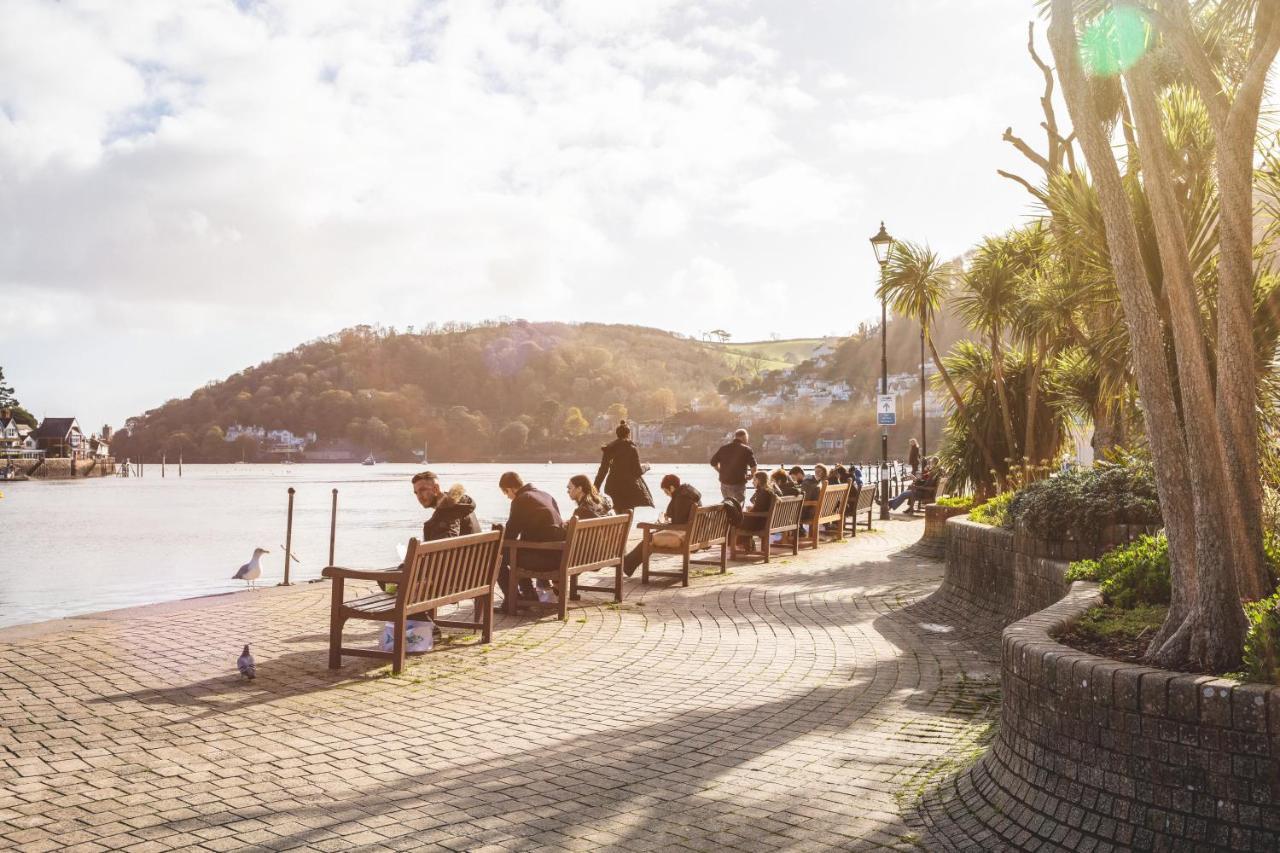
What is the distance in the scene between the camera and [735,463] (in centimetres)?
1408

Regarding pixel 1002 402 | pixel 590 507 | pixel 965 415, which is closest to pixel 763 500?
pixel 590 507

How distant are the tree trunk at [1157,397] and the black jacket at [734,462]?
31.4ft

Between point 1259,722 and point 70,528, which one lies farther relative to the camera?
point 70,528

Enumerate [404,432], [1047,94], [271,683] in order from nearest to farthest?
[271,683]
[1047,94]
[404,432]

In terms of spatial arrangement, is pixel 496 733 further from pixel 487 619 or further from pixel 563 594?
pixel 563 594

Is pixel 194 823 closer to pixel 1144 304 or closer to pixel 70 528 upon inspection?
pixel 1144 304

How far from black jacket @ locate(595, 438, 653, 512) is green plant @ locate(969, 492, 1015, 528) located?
374cm

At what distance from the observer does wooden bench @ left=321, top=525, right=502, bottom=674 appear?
6621 mm

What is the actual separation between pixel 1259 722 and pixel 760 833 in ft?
5.49

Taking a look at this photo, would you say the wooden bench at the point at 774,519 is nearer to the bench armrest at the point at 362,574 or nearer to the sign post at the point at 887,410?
the bench armrest at the point at 362,574

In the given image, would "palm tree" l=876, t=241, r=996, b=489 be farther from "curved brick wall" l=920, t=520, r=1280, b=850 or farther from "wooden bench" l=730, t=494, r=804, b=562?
"curved brick wall" l=920, t=520, r=1280, b=850

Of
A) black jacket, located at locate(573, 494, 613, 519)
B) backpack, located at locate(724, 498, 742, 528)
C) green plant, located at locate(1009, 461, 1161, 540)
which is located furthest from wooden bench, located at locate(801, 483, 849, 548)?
green plant, located at locate(1009, 461, 1161, 540)

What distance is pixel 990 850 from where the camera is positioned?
11.6 ft

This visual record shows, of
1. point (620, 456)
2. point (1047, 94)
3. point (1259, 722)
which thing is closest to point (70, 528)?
point (620, 456)
